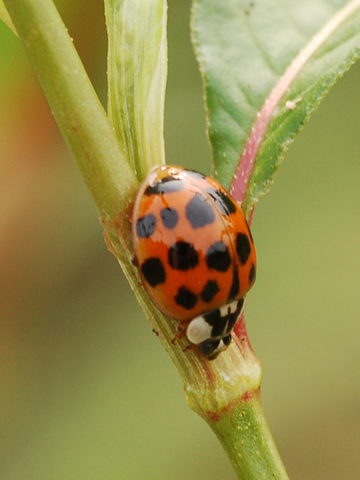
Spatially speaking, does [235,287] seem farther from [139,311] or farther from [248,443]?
[139,311]

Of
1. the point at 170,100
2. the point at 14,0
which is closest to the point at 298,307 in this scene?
the point at 170,100

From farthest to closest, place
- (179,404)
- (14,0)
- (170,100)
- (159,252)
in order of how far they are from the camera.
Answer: (170,100) → (179,404) → (159,252) → (14,0)

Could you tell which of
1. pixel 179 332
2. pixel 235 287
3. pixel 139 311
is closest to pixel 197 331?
pixel 179 332

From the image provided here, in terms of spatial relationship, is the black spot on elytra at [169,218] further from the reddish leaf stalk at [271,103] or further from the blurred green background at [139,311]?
the blurred green background at [139,311]

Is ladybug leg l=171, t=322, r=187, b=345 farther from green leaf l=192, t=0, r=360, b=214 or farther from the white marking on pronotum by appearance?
green leaf l=192, t=0, r=360, b=214

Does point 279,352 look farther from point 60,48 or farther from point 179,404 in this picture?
point 60,48

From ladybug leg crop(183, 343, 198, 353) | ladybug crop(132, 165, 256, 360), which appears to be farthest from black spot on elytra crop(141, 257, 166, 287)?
ladybug leg crop(183, 343, 198, 353)
